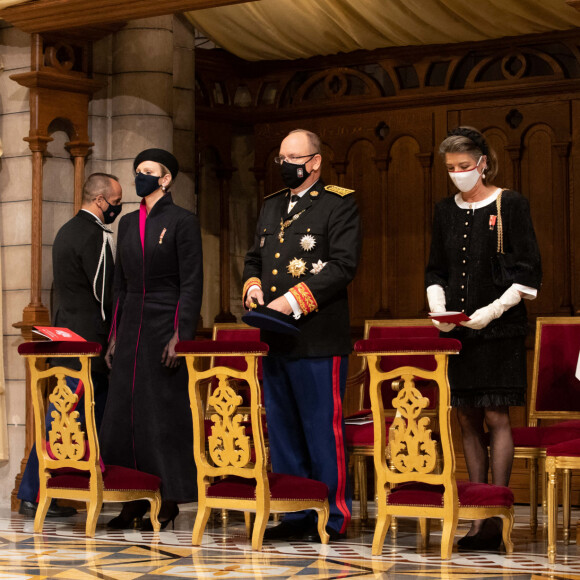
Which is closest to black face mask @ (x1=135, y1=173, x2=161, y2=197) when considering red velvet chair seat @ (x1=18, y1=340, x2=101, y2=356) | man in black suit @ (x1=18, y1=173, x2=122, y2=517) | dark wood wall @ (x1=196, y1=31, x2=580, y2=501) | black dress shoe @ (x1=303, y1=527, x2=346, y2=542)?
man in black suit @ (x1=18, y1=173, x2=122, y2=517)

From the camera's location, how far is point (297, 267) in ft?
16.1

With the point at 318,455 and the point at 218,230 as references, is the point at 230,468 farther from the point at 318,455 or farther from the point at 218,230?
the point at 218,230

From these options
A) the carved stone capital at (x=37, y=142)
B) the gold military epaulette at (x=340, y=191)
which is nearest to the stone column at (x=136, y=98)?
the carved stone capital at (x=37, y=142)

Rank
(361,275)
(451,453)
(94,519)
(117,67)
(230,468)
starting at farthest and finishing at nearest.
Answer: (361,275) → (117,67) → (94,519) → (230,468) → (451,453)

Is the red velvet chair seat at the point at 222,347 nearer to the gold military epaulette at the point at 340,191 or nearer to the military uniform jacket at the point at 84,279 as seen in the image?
the gold military epaulette at the point at 340,191

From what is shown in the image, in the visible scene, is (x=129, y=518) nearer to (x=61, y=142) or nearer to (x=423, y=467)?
(x=423, y=467)

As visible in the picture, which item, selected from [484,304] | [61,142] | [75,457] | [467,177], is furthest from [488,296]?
[61,142]

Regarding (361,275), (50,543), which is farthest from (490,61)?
(50,543)

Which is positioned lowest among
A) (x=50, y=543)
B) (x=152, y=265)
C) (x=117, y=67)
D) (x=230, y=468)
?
(x=50, y=543)

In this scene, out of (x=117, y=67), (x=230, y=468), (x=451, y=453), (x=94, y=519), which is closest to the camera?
(x=451, y=453)

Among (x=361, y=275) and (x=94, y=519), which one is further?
(x=361, y=275)

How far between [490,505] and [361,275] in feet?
9.62

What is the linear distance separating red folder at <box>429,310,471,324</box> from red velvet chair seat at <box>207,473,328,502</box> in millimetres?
802

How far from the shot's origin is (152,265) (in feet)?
17.2
